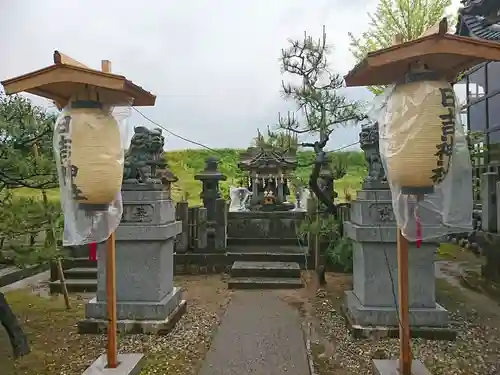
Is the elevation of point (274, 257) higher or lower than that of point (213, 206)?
lower

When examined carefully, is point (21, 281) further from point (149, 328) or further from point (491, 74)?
point (491, 74)

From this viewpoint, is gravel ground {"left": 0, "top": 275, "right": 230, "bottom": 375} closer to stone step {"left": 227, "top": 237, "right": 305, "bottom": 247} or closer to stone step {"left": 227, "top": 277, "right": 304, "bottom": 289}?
stone step {"left": 227, "top": 277, "right": 304, "bottom": 289}

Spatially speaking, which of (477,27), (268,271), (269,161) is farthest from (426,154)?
(269,161)

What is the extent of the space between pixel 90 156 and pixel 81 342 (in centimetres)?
274

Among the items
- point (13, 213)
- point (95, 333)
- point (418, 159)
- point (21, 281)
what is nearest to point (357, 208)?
point (418, 159)

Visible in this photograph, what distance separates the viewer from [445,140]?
3502mm

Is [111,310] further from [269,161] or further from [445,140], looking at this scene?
[269,161]

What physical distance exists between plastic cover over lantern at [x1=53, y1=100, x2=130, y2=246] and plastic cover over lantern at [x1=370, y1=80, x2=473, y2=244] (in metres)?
2.36

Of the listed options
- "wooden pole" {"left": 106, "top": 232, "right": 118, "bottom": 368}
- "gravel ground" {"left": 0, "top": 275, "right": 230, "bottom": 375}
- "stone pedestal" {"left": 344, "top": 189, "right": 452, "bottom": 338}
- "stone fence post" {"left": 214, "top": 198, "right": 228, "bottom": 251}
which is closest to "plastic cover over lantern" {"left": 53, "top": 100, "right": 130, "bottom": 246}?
"wooden pole" {"left": 106, "top": 232, "right": 118, "bottom": 368}

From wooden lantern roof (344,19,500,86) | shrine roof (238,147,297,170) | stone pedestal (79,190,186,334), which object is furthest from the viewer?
shrine roof (238,147,297,170)

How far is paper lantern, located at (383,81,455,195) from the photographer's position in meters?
3.48

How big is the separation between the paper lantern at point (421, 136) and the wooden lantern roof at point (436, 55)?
181mm

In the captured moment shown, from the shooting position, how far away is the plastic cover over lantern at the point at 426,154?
3.49 meters

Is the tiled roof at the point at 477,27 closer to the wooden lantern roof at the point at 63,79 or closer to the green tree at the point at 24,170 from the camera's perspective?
the wooden lantern roof at the point at 63,79
